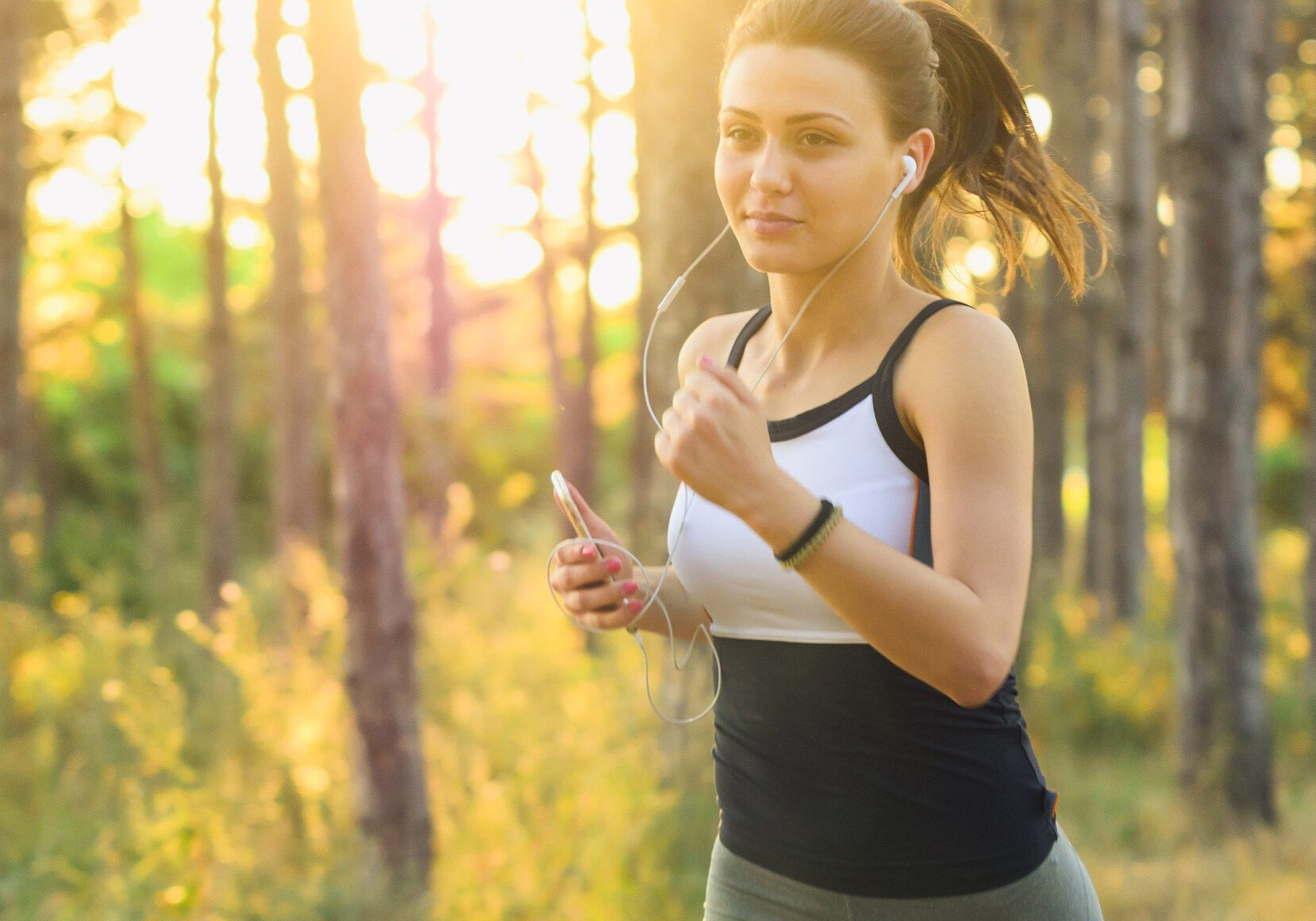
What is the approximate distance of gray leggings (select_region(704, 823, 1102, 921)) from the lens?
1.80 meters

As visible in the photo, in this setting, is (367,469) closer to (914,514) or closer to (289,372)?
(914,514)

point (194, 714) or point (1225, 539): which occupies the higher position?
point (1225, 539)

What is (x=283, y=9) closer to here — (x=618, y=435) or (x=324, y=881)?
(x=324, y=881)

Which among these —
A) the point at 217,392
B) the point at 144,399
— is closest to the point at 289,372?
the point at 217,392

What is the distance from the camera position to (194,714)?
7.26 meters

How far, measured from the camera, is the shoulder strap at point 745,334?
220 cm

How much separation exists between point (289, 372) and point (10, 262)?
2175 millimetres

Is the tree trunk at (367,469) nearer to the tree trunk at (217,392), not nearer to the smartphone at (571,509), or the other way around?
the smartphone at (571,509)

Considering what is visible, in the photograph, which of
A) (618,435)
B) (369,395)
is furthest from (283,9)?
(618,435)

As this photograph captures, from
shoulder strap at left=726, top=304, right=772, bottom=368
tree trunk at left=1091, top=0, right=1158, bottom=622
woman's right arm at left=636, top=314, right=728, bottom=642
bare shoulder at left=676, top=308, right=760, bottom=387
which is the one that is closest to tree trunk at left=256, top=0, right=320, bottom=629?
tree trunk at left=1091, top=0, right=1158, bottom=622

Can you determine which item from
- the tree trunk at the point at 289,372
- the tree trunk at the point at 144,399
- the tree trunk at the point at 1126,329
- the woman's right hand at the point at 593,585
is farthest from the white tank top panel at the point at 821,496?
the tree trunk at the point at 144,399

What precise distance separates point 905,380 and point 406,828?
12.1 feet

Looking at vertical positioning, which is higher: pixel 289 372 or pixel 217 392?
pixel 289 372

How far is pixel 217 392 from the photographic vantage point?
34.3ft
